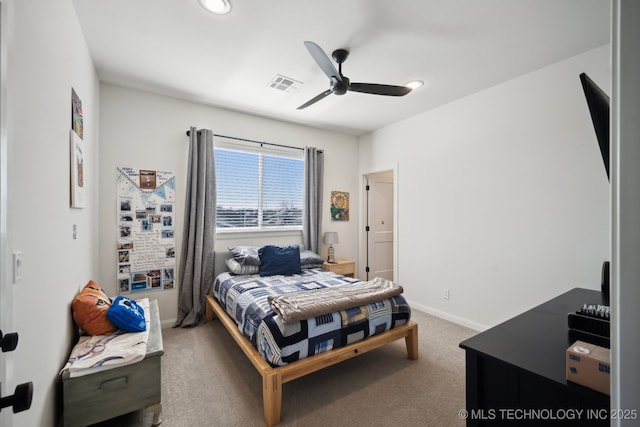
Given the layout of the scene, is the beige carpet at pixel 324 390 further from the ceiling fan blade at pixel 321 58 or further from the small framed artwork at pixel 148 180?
the ceiling fan blade at pixel 321 58

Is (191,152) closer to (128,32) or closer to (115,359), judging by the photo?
(128,32)

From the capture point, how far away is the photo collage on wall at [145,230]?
3.02 metres

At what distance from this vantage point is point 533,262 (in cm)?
272

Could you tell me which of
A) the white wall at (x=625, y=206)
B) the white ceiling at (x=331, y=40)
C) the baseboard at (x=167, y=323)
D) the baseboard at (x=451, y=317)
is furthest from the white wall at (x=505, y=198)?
the baseboard at (x=167, y=323)

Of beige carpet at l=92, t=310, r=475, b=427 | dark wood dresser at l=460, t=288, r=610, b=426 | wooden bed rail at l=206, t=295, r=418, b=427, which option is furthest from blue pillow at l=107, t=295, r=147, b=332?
dark wood dresser at l=460, t=288, r=610, b=426

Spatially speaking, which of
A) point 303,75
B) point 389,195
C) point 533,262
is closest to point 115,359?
point 303,75

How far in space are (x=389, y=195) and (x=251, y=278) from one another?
3068 millimetres

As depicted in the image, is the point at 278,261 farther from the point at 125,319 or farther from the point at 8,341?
the point at 8,341

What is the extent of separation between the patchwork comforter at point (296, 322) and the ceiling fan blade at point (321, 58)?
73.1 inches

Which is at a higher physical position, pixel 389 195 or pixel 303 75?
pixel 303 75

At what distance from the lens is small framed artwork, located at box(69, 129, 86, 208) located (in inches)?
72.6

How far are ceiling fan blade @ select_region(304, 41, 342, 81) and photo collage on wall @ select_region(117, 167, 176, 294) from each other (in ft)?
7.45

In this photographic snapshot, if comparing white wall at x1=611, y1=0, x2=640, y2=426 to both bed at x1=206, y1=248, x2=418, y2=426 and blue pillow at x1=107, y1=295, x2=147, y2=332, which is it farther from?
blue pillow at x1=107, y1=295, x2=147, y2=332

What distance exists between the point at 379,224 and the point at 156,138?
3642 millimetres
